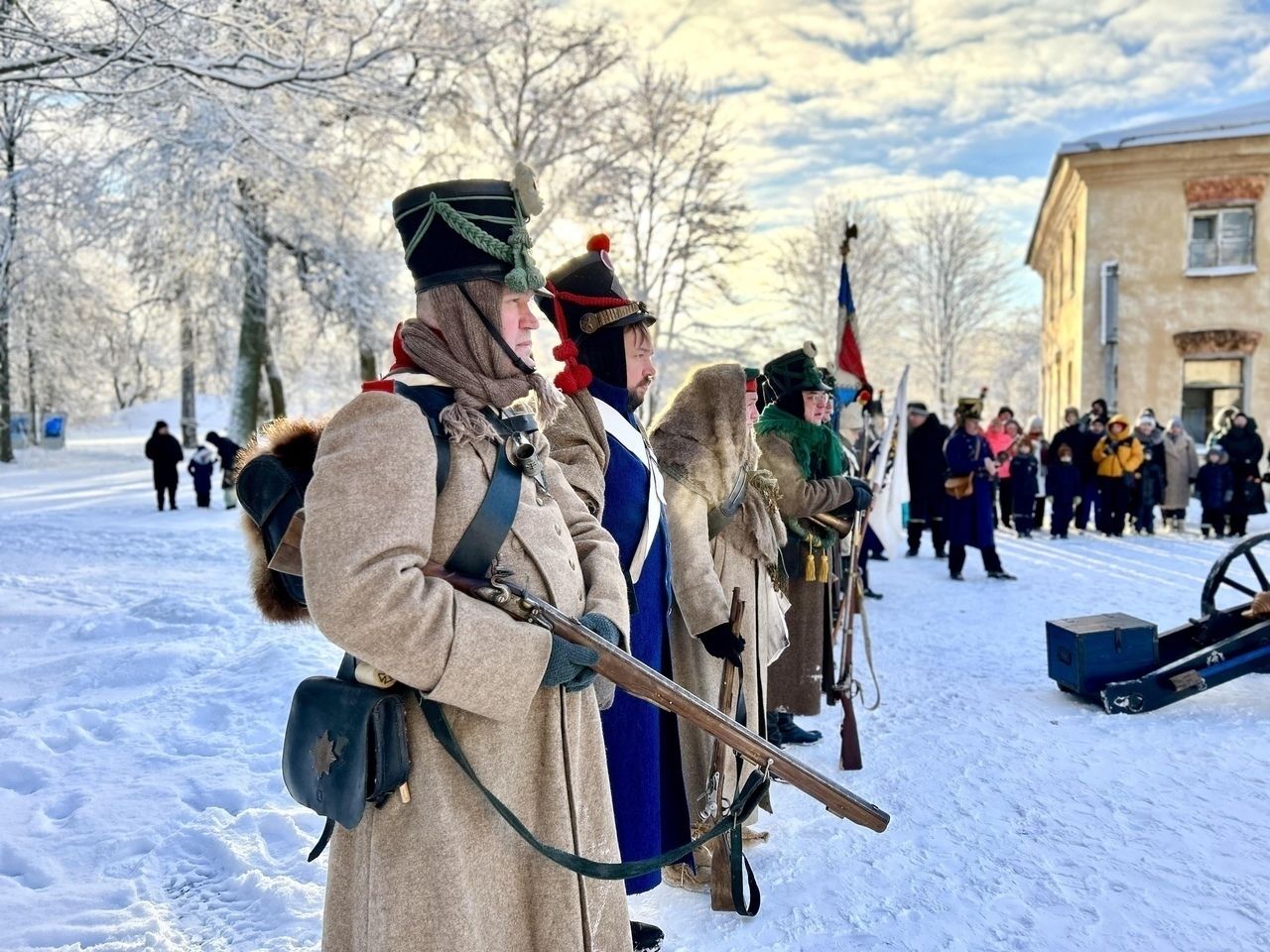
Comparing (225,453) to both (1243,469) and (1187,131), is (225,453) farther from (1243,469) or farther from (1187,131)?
(1187,131)

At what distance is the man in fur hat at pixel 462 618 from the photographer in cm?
160

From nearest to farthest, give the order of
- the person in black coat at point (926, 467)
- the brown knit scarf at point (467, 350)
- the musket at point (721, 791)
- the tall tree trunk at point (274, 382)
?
the brown knit scarf at point (467, 350), the musket at point (721, 791), the person in black coat at point (926, 467), the tall tree trunk at point (274, 382)

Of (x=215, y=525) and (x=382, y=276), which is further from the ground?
(x=382, y=276)

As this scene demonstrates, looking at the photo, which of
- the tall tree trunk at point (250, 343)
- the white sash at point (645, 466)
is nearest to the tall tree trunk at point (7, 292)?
the tall tree trunk at point (250, 343)

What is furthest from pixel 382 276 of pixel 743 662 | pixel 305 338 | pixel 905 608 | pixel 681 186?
pixel 743 662

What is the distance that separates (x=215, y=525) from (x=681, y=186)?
13.7 meters

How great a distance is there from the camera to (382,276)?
18.3 meters

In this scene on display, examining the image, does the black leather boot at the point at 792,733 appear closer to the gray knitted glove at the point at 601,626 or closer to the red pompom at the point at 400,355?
the gray knitted glove at the point at 601,626

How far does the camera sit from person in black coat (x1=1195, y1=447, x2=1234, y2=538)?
1279 centimetres

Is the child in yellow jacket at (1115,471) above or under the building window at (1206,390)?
under

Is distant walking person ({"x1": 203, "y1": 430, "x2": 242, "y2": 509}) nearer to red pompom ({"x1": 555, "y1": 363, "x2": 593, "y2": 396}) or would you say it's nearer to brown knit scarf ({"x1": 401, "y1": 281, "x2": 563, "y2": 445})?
red pompom ({"x1": 555, "y1": 363, "x2": 593, "y2": 396})

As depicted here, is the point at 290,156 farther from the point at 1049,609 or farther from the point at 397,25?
the point at 1049,609

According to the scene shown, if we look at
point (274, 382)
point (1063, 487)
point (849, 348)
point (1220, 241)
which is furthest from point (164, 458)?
point (1220, 241)

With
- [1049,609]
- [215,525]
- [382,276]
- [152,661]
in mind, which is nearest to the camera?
[152,661]
